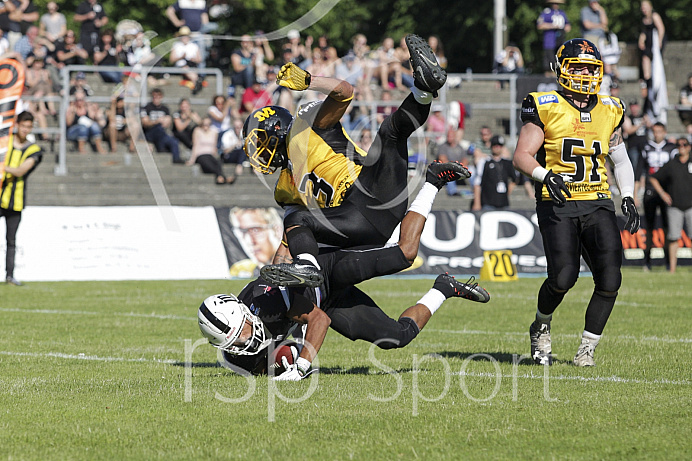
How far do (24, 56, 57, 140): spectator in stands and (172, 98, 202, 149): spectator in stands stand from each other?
8.28 ft

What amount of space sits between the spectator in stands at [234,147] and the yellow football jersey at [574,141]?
13.6 m

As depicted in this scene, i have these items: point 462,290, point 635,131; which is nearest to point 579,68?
point 462,290

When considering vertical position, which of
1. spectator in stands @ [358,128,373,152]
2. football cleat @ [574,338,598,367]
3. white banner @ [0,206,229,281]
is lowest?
white banner @ [0,206,229,281]

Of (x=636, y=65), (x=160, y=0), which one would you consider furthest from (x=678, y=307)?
(x=160, y=0)

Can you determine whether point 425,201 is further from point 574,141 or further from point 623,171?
point 623,171

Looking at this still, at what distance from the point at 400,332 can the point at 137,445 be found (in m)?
2.52

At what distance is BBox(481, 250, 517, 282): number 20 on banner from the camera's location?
629 inches

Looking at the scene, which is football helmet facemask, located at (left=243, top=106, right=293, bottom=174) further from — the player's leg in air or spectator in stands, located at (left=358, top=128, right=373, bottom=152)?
spectator in stands, located at (left=358, top=128, right=373, bottom=152)

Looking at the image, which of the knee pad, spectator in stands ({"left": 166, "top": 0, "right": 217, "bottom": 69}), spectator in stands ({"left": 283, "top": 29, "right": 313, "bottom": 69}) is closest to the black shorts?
the knee pad

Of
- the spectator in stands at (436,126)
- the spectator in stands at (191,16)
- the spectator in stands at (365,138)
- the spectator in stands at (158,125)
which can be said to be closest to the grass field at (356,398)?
the spectator in stands at (365,138)

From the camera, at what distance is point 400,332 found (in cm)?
674

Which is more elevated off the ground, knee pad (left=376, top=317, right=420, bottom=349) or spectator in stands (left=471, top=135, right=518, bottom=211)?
knee pad (left=376, top=317, right=420, bottom=349)

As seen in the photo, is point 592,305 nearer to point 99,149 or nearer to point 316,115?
point 316,115

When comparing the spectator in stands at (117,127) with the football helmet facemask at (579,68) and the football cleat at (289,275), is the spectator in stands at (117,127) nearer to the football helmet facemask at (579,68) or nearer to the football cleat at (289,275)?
the football helmet facemask at (579,68)
